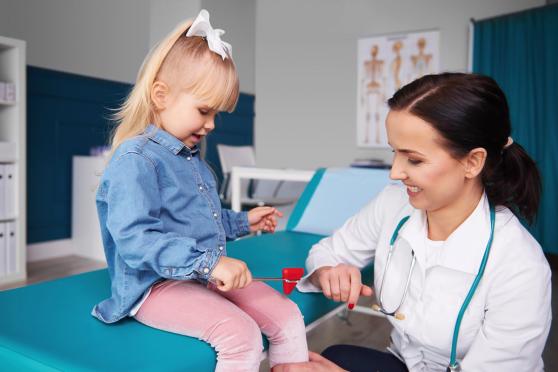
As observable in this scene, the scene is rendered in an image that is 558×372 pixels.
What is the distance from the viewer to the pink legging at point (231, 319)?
0.87 m

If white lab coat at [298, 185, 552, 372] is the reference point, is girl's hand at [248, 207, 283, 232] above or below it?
above

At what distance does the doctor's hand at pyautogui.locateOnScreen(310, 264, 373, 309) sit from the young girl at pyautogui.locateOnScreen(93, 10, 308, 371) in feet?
0.28

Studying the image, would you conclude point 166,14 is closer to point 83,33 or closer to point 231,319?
point 83,33

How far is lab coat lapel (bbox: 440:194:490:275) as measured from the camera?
89 centimetres

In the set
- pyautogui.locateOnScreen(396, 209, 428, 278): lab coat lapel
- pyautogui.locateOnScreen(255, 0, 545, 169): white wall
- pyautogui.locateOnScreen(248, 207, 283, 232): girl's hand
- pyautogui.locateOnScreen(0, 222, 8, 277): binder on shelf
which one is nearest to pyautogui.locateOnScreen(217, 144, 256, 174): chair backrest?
pyautogui.locateOnScreen(255, 0, 545, 169): white wall

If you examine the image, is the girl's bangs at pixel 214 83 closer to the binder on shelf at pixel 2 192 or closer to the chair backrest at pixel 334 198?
the chair backrest at pixel 334 198

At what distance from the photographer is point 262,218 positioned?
1.25m

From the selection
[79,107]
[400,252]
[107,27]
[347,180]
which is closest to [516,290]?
[400,252]

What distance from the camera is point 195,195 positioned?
1032mm

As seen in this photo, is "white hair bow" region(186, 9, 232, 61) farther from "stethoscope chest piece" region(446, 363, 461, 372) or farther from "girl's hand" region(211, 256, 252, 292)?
"stethoscope chest piece" region(446, 363, 461, 372)

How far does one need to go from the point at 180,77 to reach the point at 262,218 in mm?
407

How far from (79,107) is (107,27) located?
2.21 feet

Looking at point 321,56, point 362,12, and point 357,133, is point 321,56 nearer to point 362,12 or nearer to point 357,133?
point 362,12

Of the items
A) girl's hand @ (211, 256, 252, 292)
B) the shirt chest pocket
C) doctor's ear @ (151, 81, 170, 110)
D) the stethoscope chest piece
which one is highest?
doctor's ear @ (151, 81, 170, 110)
